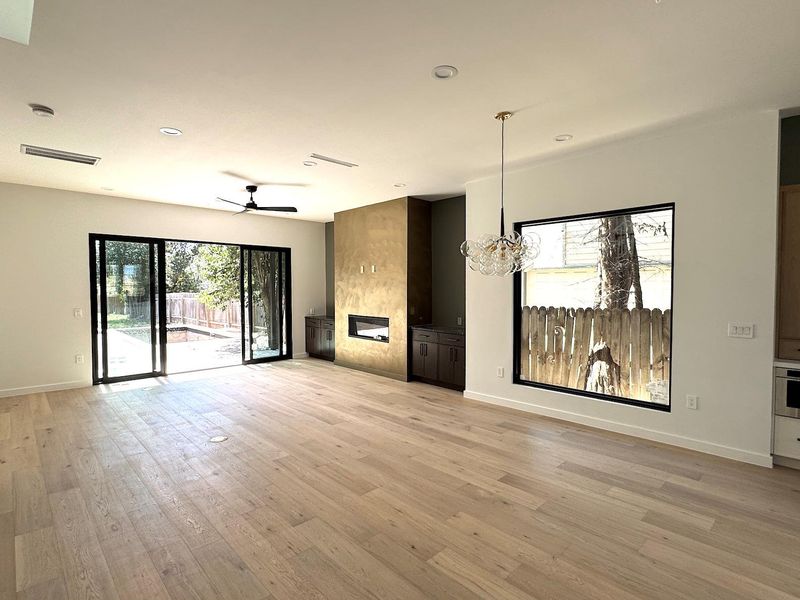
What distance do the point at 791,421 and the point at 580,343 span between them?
1850 millimetres

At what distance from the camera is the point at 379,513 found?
2.74 m

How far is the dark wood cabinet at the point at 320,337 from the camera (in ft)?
27.2

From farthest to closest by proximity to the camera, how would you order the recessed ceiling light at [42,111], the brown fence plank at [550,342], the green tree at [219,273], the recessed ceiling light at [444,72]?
1. the green tree at [219,273]
2. the brown fence plank at [550,342]
3. the recessed ceiling light at [42,111]
4. the recessed ceiling light at [444,72]

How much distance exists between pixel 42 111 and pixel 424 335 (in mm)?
4933

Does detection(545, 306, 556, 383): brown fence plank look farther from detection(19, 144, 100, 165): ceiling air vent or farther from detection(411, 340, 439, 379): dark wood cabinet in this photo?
detection(19, 144, 100, 165): ceiling air vent

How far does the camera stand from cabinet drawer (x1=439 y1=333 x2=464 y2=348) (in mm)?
5827

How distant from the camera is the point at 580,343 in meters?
4.73

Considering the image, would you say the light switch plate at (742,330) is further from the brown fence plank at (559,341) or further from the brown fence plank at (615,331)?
the brown fence plank at (559,341)

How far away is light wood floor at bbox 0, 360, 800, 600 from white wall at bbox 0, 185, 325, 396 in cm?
148

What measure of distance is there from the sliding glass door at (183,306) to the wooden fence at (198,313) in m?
0.02

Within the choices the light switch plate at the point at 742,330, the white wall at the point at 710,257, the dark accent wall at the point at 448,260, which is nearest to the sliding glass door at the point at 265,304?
the dark accent wall at the point at 448,260

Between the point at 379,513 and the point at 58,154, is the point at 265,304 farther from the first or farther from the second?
the point at 379,513

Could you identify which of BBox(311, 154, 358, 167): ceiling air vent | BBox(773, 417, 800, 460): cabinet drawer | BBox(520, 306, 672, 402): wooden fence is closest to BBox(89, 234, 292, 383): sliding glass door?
BBox(311, 154, 358, 167): ceiling air vent

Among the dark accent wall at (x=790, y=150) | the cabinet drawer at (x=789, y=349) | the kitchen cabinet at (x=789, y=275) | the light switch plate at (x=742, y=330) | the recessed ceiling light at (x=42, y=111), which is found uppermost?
the recessed ceiling light at (x=42, y=111)
